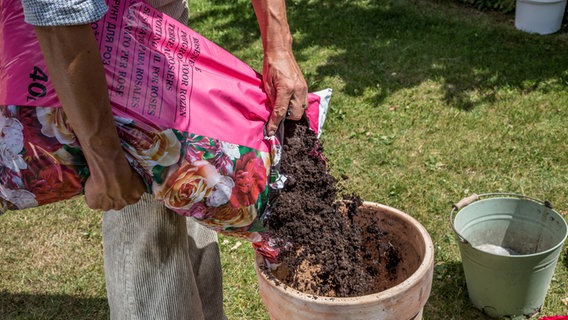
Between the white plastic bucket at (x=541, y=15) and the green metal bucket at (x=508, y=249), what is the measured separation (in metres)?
3.35

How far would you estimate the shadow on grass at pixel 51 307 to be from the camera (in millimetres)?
3475

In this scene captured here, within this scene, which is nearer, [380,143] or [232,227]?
[232,227]

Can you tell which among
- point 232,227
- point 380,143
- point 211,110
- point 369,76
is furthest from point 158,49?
point 369,76

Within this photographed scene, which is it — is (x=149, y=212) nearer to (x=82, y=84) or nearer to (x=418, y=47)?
(x=82, y=84)

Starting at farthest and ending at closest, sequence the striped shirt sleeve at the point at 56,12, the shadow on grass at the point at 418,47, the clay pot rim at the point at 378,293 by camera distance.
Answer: the shadow on grass at the point at 418,47, the clay pot rim at the point at 378,293, the striped shirt sleeve at the point at 56,12

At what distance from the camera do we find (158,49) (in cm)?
194

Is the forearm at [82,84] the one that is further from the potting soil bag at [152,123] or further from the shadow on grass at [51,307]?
the shadow on grass at [51,307]

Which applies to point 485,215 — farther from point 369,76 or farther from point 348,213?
point 369,76

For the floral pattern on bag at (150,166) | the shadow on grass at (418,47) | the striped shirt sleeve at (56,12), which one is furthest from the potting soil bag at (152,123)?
the shadow on grass at (418,47)

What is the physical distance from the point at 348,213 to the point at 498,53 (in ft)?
12.7

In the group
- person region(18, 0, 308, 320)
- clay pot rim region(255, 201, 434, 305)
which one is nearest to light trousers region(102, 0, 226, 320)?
person region(18, 0, 308, 320)

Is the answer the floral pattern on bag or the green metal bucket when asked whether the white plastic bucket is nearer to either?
the green metal bucket

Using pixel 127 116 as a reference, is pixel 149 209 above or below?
below

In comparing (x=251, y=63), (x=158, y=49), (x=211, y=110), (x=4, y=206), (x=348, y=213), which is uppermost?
(x=158, y=49)
